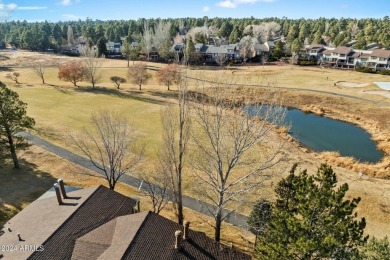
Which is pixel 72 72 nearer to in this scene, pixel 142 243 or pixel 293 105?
pixel 293 105

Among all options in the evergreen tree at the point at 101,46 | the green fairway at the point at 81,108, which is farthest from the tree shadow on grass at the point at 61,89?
the evergreen tree at the point at 101,46

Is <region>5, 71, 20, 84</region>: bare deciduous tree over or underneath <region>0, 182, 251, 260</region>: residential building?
over

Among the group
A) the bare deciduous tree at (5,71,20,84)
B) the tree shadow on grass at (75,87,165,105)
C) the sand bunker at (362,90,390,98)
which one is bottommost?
the tree shadow on grass at (75,87,165,105)

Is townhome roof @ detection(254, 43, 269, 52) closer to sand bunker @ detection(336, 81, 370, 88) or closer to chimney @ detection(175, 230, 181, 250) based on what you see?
sand bunker @ detection(336, 81, 370, 88)

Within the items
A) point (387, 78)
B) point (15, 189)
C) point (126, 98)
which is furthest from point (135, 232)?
point (387, 78)

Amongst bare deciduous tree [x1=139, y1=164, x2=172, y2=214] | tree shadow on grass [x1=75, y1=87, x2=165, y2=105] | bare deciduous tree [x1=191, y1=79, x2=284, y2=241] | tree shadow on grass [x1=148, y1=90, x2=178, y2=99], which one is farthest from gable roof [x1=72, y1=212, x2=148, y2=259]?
tree shadow on grass [x1=148, y1=90, x2=178, y2=99]

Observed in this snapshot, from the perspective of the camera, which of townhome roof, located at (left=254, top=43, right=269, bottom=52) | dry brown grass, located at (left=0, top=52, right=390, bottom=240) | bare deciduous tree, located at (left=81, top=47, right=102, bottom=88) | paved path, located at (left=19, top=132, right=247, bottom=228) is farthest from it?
townhome roof, located at (left=254, top=43, right=269, bottom=52)
